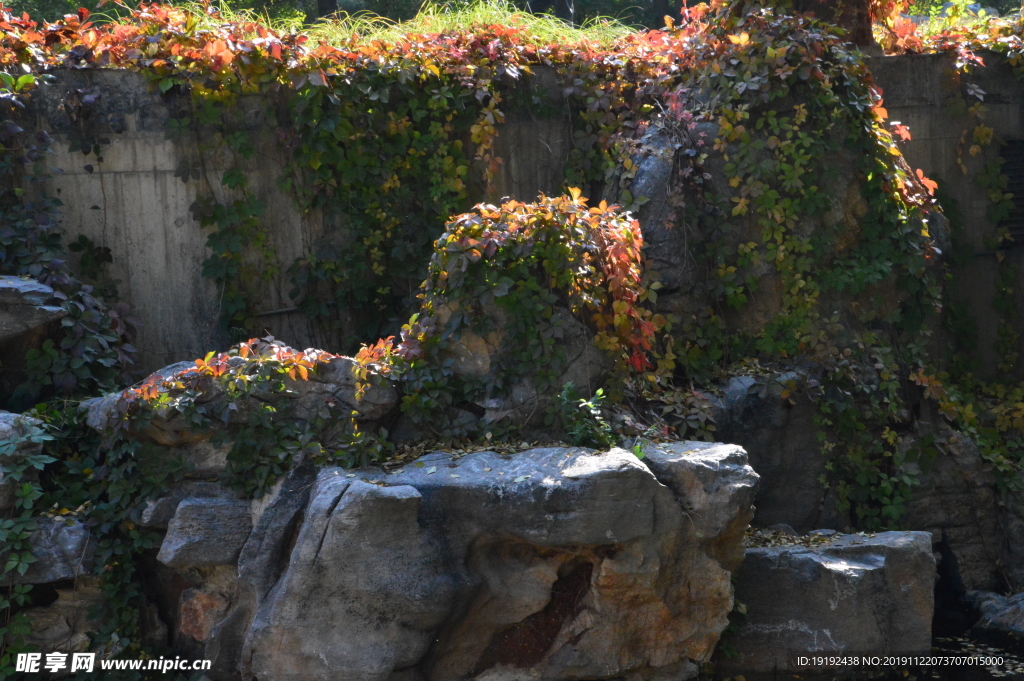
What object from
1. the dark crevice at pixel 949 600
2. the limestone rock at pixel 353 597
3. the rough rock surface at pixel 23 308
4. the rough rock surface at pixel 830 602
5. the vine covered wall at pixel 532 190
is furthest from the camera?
the vine covered wall at pixel 532 190

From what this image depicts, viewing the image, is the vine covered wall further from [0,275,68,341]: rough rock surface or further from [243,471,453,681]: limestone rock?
[243,471,453,681]: limestone rock

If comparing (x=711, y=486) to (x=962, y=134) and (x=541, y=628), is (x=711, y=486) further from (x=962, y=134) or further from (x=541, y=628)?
(x=962, y=134)

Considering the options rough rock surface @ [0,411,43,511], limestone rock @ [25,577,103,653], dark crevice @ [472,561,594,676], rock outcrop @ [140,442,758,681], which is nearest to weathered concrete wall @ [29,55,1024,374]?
rough rock surface @ [0,411,43,511]

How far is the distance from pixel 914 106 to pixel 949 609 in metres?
3.57

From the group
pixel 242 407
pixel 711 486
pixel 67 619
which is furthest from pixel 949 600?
pixel 67 619

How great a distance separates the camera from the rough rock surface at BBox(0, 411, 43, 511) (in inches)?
180

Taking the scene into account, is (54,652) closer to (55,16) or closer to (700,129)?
(700,129)

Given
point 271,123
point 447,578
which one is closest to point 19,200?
point 271,123

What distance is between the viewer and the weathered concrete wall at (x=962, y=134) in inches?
276

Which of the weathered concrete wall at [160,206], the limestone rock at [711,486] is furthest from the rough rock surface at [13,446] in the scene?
the limestone rock at [711,486]

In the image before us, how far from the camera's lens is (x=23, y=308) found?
522cm

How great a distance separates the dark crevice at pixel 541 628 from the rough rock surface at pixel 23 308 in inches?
119

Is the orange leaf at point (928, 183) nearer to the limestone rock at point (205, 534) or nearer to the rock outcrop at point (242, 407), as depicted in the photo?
the rock outcrop at point (242, 407)

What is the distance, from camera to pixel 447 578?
4199 millimetres
